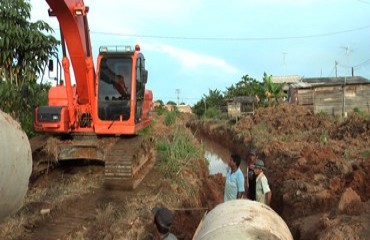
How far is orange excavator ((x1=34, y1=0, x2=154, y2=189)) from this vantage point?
10.3 metres

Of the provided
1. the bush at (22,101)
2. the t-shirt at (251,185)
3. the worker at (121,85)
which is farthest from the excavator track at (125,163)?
the t-shirt at (251,185)

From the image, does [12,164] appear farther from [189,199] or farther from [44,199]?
[189,199]

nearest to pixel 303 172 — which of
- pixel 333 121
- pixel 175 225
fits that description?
pixel 175 225

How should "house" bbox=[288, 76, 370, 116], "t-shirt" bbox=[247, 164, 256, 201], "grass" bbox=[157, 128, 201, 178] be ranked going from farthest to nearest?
"house" bbox=[288, 76, 370, 116], "grass" bbox=[157, 128, 201, 178], "t-shirt" bbox=[247, 164, 256, 201]

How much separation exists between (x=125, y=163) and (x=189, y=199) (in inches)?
79.5

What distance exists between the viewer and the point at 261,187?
7.23 meters

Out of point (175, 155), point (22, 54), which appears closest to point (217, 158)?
point (175, 155)

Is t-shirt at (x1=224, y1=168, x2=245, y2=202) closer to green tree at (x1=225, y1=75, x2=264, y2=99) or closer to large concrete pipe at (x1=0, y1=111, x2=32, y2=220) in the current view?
large concrete pipe at (x1=0, y1=111, x2=32, y2=220)

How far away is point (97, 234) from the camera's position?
22.4ft

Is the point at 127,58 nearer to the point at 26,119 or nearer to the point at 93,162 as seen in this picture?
the point at 93,162

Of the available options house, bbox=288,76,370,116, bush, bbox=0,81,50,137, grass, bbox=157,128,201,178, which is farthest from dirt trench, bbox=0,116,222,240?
house, bbox=288,76,370,116

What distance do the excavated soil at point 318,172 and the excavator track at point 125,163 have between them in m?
→ 3.51

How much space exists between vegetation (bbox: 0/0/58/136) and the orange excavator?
1533 mm

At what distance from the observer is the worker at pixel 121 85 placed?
35.7ft
